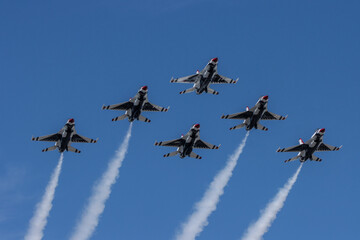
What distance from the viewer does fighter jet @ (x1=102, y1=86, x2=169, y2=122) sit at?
587 ft

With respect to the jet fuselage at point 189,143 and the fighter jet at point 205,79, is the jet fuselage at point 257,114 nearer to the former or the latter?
the fighter jet at point 205,79

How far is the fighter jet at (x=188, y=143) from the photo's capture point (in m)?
180

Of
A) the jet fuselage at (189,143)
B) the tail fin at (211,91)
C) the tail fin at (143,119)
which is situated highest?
the tail fin at (211,91)

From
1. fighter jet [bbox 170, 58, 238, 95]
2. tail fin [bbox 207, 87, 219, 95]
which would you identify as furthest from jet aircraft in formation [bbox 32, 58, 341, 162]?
tail fin [bbox 207, 87, 219, 95]

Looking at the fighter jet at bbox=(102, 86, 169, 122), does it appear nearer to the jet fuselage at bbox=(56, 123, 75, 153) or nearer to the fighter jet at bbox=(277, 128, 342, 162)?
the jet fuselage at bbox=(56, 123, 75, 153)

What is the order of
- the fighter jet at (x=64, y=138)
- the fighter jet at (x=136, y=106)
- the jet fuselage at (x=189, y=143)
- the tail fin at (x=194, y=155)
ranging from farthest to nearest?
the tail fin at (x=194, y=155) → the jet fuselage at (x=189, y=143) → the fighter jet at (x=136, y=106) → the fighter jet at (x=64, y=138)

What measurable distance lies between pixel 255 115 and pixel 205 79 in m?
13.4

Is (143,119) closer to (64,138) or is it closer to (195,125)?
(195,125)

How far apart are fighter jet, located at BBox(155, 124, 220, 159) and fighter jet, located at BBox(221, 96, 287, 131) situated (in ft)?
28.6

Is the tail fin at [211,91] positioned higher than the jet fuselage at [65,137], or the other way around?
the tail fin at [211,91]

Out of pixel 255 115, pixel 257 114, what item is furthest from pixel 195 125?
pixel 257 114

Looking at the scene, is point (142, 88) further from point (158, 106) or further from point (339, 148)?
point (339, 148)

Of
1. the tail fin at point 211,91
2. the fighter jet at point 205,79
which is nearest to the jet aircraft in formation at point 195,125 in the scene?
the fighter jet at point 205,79

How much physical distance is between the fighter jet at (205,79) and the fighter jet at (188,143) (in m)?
9.92
